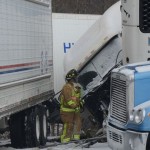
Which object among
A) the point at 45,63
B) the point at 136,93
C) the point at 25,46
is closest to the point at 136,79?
the point at 136,93

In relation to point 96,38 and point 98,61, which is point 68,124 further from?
point 96,38

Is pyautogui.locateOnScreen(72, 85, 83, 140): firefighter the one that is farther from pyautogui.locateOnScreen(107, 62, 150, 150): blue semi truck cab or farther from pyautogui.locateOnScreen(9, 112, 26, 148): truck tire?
pyautogui.locateOnScreen(107, 62, 150, 150): blue semi truck cab

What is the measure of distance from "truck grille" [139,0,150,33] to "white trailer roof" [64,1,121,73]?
299 cm

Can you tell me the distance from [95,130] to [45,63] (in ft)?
6.75

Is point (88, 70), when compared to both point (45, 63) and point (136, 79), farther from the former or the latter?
point (136, 79)

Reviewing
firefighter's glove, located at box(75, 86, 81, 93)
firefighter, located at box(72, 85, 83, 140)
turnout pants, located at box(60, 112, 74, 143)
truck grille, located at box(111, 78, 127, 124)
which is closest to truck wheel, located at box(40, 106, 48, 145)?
turnout pants, located at box(60, 112, 74, 143)

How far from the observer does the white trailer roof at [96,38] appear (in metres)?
14.0

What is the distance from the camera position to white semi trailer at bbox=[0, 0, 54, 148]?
10.8 metres

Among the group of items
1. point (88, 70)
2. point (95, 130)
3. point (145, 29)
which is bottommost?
point (95, 130)

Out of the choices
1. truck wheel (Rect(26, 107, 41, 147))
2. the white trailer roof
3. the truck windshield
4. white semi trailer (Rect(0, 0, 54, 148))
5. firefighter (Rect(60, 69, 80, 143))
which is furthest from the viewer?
the truck windshield

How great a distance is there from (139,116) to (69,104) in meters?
5.00

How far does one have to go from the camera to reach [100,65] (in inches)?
568

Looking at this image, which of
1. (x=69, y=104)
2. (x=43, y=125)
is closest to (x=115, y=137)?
(x=69, y=104)

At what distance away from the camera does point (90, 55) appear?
47.0ft
